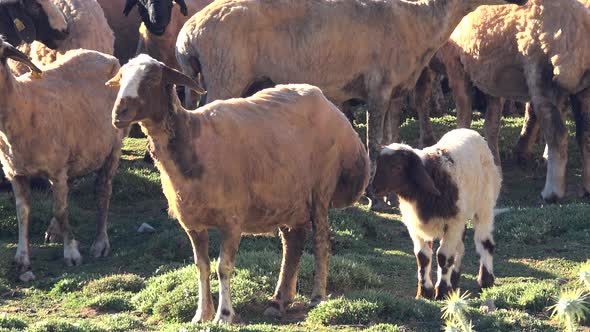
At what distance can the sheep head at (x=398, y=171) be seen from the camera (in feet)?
36.0

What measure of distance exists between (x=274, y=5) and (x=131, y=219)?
9.88ft

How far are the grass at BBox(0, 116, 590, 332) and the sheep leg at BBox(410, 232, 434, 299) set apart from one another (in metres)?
0.16

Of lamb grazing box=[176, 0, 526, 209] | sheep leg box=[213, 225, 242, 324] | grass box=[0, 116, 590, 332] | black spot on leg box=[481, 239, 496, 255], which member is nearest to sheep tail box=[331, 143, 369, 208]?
grass box=[0, 116, 590, 332]

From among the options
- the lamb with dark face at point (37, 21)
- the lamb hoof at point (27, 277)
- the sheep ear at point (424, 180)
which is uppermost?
the lamb with dark face at point (37, 21)

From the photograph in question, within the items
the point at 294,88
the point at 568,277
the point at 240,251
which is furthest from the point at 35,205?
the point at 568,277

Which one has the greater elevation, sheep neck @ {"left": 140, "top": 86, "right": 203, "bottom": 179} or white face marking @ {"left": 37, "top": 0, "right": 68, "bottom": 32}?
white face marking @ {"left": 37, "top": 0, "right": 68, "bottom": 32}

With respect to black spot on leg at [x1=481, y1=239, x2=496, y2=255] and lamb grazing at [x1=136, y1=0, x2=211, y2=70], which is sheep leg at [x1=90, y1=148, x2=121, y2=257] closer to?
black spot on leg at [x1=481, y1=239, x2=496, y2=255]

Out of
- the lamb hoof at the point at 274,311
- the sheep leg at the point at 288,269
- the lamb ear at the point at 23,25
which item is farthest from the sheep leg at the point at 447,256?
the lamb ear at the point at 23,25

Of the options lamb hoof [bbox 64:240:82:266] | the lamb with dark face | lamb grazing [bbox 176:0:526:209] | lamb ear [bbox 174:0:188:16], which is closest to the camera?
lamb hoof [bbox 64:240:82:266]

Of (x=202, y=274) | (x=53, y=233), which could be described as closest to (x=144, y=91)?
(x=202, y=274)

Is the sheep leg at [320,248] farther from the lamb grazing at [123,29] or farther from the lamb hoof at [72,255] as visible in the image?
the lamb grazing at [123,29]

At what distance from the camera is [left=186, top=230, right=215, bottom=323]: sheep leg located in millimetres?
9758

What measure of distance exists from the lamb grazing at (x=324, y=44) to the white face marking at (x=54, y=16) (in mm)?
2064

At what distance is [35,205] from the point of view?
1463 centimetres
